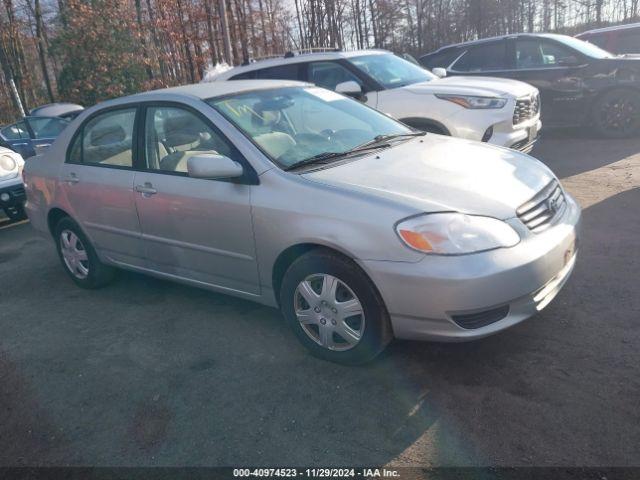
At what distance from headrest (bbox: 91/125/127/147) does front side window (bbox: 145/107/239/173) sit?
0.37 m

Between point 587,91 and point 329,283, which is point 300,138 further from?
point 587,91

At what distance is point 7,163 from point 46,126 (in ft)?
10.9

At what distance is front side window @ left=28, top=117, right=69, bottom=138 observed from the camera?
10.9m

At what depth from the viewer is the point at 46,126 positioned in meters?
11.0

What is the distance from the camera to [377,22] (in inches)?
1000

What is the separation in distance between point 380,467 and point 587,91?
8531mm

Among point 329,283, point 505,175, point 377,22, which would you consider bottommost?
point 329,283

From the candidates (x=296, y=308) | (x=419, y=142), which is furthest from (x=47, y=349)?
(x=419, y=142)

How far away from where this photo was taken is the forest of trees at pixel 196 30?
717 inches

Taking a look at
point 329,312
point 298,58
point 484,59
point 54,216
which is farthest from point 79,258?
point 484,59

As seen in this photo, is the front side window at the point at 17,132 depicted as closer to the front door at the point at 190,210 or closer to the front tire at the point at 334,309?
the front door at the point at 190,210

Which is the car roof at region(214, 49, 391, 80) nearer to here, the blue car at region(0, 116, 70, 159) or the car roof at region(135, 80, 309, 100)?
the car roof at region(135, 80, 309, 100)

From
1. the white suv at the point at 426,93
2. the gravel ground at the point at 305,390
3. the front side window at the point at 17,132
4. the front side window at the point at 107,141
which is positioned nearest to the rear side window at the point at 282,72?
the white suv at the point at 426,93

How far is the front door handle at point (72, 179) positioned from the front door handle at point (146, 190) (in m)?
0.90
